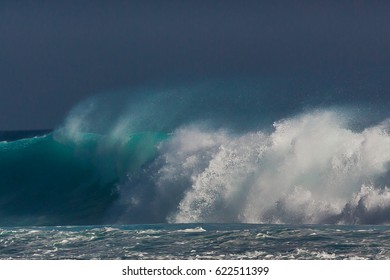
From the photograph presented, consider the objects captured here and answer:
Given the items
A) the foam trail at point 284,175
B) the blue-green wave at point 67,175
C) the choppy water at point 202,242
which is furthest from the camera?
the blue-green wave at point 67,175

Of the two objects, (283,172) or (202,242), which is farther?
(283,172)

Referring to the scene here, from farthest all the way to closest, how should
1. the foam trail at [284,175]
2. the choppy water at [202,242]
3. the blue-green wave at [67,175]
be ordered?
the blue-green wave at [67,175] < the foam trail at [284,175] < the choppy water at [202,242]

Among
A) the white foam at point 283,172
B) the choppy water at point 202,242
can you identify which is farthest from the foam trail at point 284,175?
the choppy water at point 202,242

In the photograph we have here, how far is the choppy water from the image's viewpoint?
11578 mm

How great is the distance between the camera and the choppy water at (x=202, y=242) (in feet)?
38.0

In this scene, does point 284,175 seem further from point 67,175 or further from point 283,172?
point 67,175

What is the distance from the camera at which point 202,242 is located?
12.5 meters

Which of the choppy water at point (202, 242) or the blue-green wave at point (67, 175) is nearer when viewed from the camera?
the choppy water at point (202, 242)

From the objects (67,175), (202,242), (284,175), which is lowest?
(202,242)

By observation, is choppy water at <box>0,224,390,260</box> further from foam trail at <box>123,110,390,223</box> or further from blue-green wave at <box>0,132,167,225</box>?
blue-green wave at <box>0,132,167,225</box>

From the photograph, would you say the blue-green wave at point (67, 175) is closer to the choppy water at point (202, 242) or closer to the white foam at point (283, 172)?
the white foam at point (283, 172)

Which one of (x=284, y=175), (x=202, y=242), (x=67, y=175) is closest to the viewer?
(x=202, y=242)

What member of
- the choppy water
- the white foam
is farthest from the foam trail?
the choppy water

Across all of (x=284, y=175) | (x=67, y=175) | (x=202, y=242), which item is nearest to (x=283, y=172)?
(x=284, y=175)
